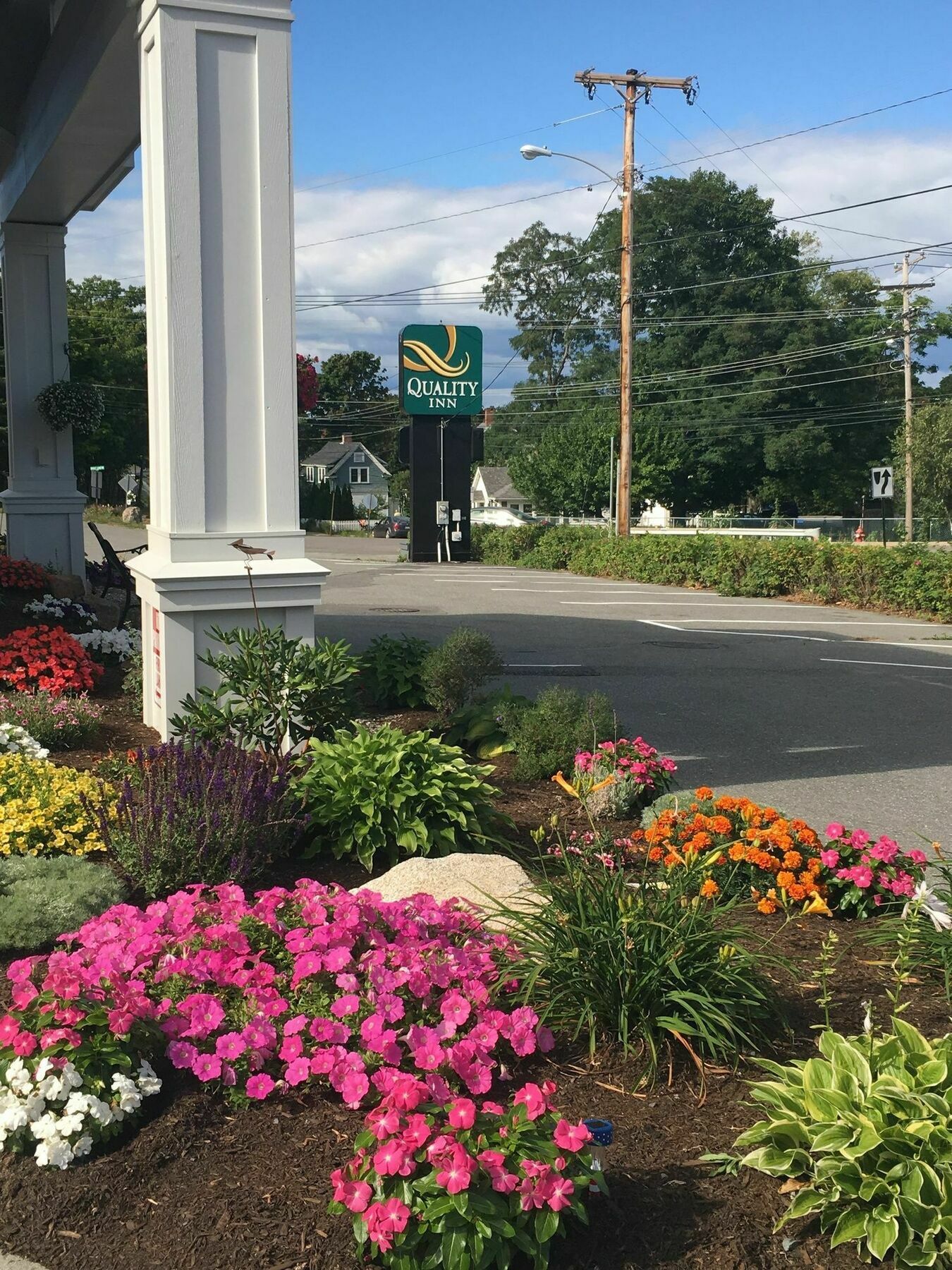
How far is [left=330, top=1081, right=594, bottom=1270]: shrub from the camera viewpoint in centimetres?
229

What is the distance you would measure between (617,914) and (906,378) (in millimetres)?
46298

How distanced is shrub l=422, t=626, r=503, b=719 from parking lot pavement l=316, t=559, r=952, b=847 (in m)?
1.40

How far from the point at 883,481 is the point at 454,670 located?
2369cm

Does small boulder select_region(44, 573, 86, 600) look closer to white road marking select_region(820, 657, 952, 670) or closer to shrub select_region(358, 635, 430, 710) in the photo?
shrub select_region(358, 635, 430, 710)

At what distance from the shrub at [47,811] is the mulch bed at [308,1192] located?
171 cm

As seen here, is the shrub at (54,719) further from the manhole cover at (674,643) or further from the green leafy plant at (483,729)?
the manhole cover at (674,643)

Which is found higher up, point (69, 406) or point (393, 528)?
point (69, 406)

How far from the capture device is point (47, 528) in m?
12.8

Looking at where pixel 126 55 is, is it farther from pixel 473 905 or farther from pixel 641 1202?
pixel 641 1202

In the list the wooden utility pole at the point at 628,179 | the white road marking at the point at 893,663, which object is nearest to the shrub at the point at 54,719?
the white road marking at the point at 893,663

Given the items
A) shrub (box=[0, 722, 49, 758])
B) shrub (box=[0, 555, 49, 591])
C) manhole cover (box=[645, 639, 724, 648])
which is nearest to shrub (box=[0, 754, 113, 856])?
shrub (box=[0, 722, 49, 758])

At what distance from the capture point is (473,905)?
150 inches

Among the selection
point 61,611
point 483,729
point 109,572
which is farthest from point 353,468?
point 483,729

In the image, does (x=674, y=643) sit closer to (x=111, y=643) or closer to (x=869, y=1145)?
(x=111, y=643)
